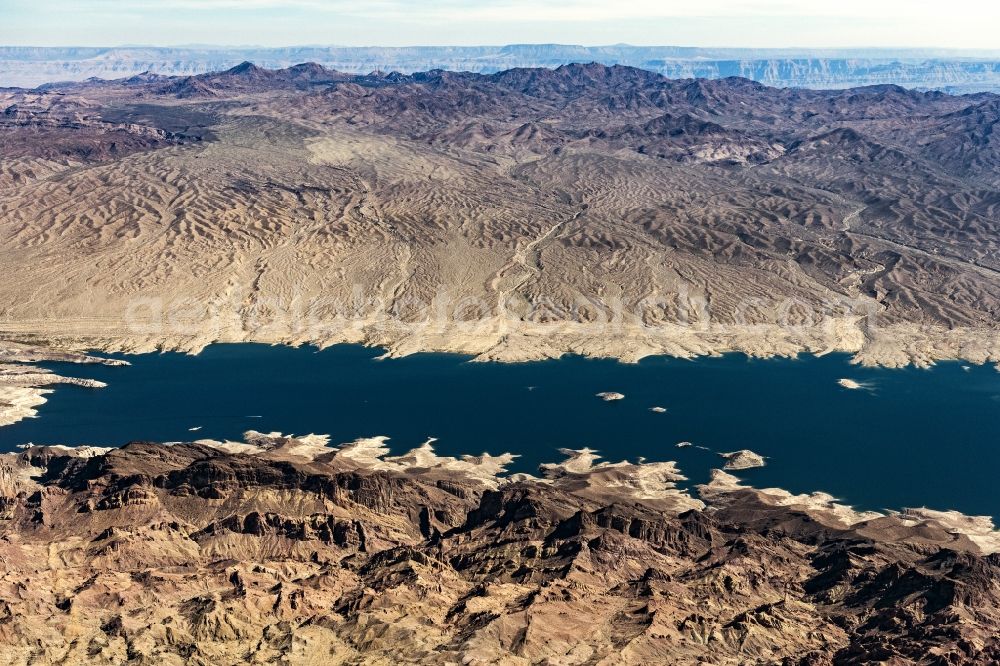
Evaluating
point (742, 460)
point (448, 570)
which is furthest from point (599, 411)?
point (448, 570)

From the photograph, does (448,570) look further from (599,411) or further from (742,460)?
(599,411)

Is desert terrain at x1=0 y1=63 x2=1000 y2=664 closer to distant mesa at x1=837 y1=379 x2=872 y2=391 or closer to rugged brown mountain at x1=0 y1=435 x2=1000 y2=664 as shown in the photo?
rugged brown mountain at x1=0 y1=435 x2=1000 y2=664

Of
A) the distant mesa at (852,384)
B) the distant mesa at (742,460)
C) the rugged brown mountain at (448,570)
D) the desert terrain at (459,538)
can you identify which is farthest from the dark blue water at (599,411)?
the rugged brown mountain at (448,570)

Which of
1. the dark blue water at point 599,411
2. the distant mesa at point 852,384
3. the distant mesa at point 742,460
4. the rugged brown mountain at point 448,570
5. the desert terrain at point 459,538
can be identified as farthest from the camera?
the distant mesa at point 852,384

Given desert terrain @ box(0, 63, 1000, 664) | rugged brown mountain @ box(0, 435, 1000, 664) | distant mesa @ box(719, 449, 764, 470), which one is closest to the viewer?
rugged brown mountain @ box(0, 435, 1000, 664)

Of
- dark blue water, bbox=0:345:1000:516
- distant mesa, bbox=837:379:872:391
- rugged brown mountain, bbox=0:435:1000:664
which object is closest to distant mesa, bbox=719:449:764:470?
dark blue water, bbox=0:345:1000:516

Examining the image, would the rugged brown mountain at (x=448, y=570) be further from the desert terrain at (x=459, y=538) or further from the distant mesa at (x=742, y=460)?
the distant mesa at (x=742, y=460)
